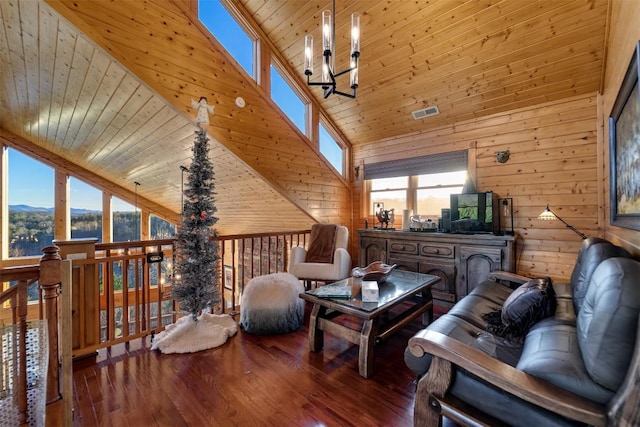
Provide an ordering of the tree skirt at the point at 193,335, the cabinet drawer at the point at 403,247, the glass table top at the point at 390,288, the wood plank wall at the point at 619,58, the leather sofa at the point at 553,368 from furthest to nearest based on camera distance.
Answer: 1. the cabinet drawer at the point at 403,247
2. the tree skirt at the point at 193,335
3. the glass table top at the point at 390,288
4. the wood plank wall at the point at 619,58
5. the leather sofa at the point at 553,368

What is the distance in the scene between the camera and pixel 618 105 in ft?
5.82

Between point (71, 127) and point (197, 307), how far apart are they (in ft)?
12.5

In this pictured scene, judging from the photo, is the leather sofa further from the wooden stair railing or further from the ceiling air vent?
the ceiling air vent

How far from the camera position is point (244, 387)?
188cm

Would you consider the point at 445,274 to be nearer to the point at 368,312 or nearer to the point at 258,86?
the point at 368,312

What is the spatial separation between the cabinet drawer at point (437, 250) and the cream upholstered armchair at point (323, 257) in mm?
988

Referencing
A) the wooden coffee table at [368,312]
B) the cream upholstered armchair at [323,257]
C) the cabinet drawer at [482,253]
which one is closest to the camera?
the wooden coffee table at [368,312]

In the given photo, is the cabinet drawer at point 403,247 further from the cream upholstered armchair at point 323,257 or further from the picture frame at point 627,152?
the picture frame at point 627,152

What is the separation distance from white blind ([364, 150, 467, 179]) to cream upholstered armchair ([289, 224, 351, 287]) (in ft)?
4.21

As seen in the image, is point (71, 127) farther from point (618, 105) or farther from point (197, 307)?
point (618, 105)

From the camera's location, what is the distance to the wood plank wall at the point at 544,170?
9.39 feet

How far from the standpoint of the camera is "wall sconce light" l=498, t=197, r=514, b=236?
331 centimetres

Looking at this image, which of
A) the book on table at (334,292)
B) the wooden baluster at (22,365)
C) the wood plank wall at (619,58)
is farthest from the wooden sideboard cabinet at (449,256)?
the wooden baluster at (22,365)

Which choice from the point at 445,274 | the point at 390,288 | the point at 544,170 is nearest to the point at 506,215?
the point at 544,170
